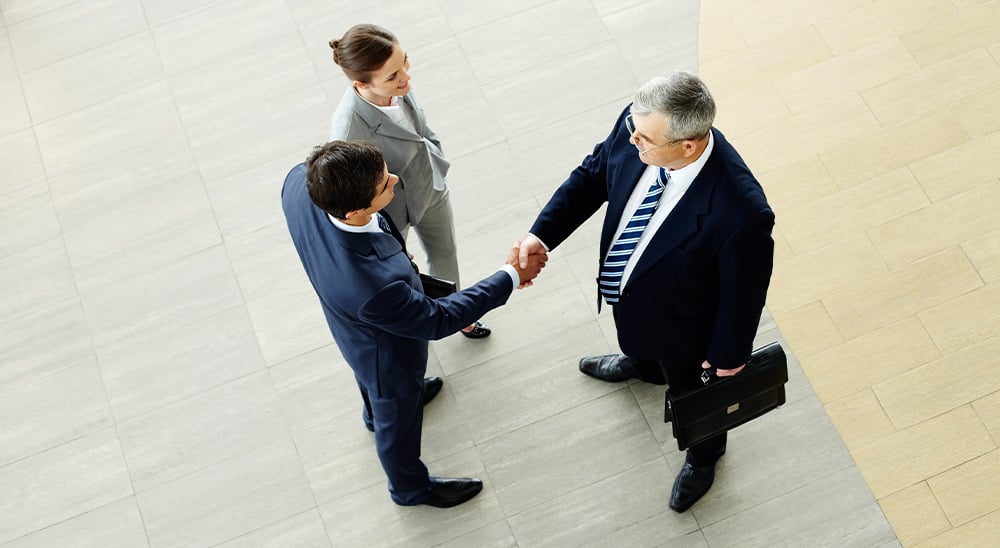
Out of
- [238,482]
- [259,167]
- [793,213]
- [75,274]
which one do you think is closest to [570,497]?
[238,482]

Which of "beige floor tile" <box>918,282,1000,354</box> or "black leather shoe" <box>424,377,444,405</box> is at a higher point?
"black leather shoe" <box>424,377,444,405</box>

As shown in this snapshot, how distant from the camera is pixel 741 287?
9.11 ft

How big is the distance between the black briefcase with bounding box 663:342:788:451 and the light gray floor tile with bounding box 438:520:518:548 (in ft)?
2.66

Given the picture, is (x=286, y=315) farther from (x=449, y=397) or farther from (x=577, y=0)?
(x=577, y=0)

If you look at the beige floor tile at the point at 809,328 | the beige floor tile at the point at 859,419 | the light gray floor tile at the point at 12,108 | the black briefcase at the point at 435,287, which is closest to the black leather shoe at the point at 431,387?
the black briefcase at the point at 435,287

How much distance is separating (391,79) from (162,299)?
185 centimetres

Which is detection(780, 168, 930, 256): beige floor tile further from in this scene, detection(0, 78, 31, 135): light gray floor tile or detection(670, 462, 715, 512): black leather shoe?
detection(0, 78, 31, 135): light gray floor tile

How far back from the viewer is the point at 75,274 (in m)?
4.43

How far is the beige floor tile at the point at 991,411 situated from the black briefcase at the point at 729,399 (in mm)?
1035

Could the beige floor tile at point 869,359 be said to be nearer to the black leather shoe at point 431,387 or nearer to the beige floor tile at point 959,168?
the beige floor tile at point 959,168

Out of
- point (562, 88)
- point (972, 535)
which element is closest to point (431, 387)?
point (562, 88)

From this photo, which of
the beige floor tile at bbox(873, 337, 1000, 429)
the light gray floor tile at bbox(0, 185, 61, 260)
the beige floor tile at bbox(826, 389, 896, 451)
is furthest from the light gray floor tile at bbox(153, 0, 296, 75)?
the beige floor tile at bbox(873, 337, 1000, 429)

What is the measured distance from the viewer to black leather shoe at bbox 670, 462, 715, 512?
12.0 ft

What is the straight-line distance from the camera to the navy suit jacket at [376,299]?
9.25 ft
